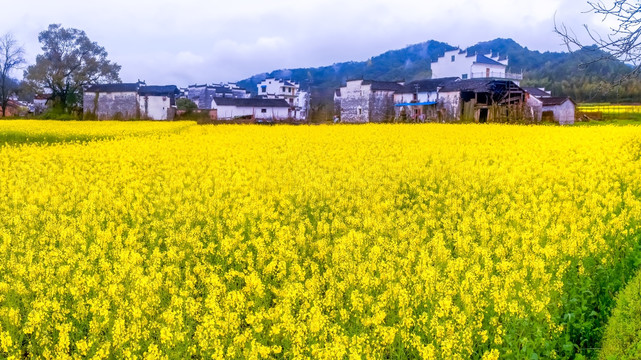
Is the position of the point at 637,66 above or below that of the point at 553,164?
above

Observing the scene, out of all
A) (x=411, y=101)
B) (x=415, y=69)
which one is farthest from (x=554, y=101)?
(x=415, y=69)

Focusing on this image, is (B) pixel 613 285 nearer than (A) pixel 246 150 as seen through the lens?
Yes

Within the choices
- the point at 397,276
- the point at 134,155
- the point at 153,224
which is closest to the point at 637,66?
the point at 397,276

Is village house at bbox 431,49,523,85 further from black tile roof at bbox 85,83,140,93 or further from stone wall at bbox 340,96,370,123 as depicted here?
black tile roof at bbox 85,83,140,93

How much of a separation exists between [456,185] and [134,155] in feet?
37.0

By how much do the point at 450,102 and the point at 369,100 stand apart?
991 centimetres

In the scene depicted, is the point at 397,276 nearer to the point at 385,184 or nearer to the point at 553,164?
the point at 385,184

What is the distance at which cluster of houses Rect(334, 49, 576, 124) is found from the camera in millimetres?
50469

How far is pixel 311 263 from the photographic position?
7.01m

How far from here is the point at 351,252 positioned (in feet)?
24.3

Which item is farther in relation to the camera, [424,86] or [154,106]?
[154,106]

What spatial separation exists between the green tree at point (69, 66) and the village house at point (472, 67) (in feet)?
148

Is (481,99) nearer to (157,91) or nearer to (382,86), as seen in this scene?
(382,86)

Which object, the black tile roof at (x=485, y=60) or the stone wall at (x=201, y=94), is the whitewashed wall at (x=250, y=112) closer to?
the stone wall at (x=201, y=94)
